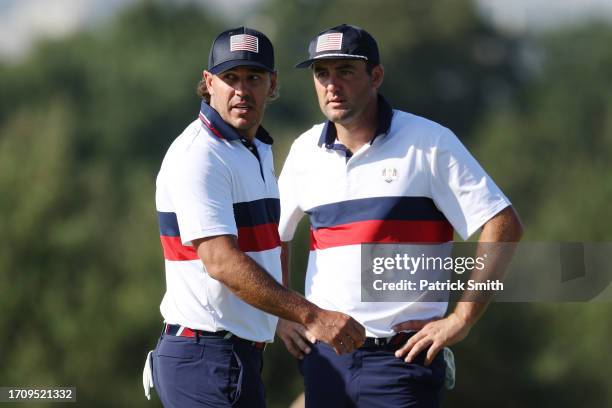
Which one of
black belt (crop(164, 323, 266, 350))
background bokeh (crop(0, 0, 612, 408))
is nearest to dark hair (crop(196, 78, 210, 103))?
black belt (crop(164, 323, 266, 350))

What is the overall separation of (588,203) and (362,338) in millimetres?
46883

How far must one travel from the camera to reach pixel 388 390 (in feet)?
25.3

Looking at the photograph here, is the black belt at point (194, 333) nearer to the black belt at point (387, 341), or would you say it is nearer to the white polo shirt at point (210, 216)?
the white polo shirt at point (210, 216)

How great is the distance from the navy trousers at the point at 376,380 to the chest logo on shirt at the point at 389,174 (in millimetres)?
909

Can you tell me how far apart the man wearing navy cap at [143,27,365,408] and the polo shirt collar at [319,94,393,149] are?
2.18ft

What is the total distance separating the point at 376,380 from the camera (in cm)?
772

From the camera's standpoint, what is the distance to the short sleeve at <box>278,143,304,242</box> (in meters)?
8.23

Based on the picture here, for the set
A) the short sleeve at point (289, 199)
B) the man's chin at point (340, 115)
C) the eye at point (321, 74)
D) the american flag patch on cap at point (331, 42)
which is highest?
the american flag patch on cap at point (331, 42)

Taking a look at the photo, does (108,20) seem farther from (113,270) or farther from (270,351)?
(270,351)

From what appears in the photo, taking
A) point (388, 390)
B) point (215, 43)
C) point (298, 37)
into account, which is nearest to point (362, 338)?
point (388, 390)

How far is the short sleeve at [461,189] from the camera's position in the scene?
7.70 m

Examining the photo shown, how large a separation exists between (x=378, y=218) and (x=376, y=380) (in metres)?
0.88

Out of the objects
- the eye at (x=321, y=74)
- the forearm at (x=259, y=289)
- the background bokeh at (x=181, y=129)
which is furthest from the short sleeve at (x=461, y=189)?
the background bokeh at (x=181, y=129)

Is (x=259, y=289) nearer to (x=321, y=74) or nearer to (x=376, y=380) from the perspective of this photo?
(x=376, y=380)
